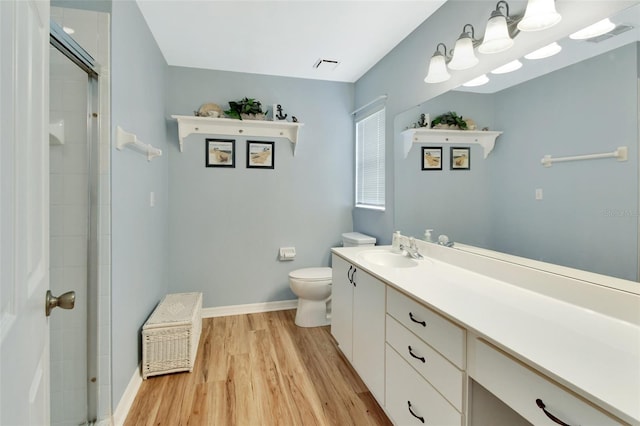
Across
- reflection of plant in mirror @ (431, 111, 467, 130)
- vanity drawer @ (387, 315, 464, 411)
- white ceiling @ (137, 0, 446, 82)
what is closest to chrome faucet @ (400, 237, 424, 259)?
vanity drawer @ (387, 315, 464, 411)

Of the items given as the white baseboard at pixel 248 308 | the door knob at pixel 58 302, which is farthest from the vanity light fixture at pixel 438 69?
the white baseboard at pixel 248 308

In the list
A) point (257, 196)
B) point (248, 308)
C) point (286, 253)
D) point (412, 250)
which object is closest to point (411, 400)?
point (412, 250)

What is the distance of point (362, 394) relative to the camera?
1.92 metres

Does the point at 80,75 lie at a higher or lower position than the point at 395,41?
lower

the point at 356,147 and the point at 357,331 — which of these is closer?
the point at 357,331

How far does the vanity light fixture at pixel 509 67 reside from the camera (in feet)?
4.88

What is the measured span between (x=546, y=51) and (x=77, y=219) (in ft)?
7.60

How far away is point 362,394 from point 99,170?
194 centimetres

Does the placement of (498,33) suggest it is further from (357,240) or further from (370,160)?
(357,240)

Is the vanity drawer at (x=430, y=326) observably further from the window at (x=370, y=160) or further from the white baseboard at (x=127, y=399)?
the white baseboard at (x=127, y=399)
